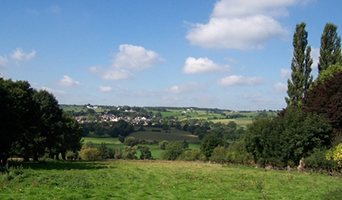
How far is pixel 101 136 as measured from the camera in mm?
148375

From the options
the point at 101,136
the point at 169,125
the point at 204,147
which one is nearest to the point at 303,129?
the point at 204,147

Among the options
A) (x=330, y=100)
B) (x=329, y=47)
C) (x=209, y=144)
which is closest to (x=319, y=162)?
(x=330, y=100)

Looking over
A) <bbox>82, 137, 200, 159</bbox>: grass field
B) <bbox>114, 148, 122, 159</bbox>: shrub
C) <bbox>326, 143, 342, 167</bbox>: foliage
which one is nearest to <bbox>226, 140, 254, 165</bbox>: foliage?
<bbox>326, 143, 342, 167</bbox>: foliage

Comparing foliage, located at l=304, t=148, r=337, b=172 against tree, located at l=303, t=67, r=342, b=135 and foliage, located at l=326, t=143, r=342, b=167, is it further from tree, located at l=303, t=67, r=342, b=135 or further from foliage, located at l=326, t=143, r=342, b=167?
tree, located at l=303, t=67, r=342, b=135

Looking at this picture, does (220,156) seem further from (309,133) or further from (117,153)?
(117,153)

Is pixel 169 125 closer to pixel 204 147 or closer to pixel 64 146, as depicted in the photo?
pixel 204 147

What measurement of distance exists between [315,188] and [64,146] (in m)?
55.1

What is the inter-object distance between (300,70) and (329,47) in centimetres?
689

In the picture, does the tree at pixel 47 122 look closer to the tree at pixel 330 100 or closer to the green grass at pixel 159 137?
the tree at pixel 330 100

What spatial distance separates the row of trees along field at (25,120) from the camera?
3594 cm

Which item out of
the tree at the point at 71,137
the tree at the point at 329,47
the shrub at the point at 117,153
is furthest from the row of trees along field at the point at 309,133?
the shrub at the point at 117,153

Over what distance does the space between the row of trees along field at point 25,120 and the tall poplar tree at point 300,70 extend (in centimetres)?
4323

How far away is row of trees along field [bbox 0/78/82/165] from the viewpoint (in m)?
35.9

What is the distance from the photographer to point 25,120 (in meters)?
43.5
